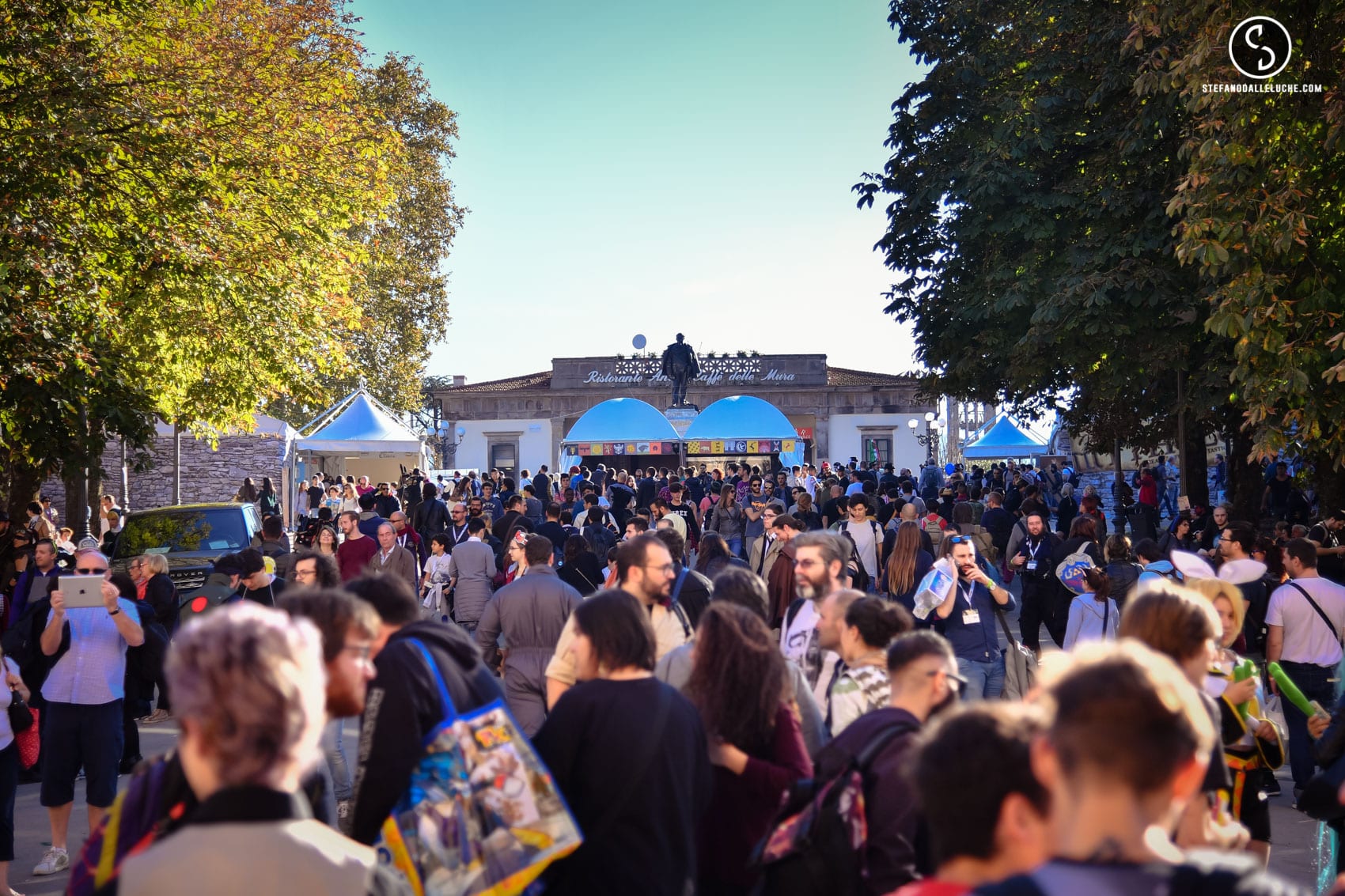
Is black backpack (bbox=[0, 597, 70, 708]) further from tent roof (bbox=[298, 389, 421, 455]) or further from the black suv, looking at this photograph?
tent roof (bbox=[298, 389, 421, 455])

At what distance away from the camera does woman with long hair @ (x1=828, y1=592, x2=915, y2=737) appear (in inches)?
173

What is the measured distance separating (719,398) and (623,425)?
2561 cm

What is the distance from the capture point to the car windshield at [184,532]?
1454cm

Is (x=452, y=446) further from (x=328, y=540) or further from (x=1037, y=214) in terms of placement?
(x=328, y=540)

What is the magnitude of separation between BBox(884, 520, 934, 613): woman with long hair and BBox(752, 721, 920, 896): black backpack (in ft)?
19.1

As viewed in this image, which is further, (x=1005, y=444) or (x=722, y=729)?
(x=1005, y=444)

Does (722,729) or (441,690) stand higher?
(441,690)

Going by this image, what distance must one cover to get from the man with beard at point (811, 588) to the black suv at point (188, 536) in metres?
9.89

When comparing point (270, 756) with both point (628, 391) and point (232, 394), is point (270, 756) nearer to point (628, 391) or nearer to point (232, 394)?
point (232, 394)

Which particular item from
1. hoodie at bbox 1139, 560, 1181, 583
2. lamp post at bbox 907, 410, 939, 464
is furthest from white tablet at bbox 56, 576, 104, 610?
lamp post at bbox 907, 410, 939, 464

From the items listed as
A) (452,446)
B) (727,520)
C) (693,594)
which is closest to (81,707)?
(693,594)

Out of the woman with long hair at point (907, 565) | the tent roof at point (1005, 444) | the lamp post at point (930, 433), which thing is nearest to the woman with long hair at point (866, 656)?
the woman with long hair at point (907, 565)

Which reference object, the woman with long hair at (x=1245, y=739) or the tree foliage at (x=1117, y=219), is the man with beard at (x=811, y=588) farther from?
the tree foliage at (x=1117, y=219)

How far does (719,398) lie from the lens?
4875cm
